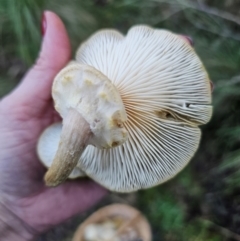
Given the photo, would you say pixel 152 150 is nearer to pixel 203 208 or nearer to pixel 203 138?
pixel 203 138

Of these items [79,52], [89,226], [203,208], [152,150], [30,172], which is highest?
[79,52]

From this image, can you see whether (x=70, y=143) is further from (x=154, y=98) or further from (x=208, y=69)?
(x=208, y=69)

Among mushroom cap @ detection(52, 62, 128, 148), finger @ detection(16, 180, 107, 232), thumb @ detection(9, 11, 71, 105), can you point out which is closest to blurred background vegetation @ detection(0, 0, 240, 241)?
thumb @ detection(9, 11, 71, 105)

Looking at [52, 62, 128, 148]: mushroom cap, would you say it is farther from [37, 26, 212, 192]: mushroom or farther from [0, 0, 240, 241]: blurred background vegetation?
[0, 0, 240, 241]: blurred background vegetation

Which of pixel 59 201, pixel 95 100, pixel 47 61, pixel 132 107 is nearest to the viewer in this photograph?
pixel 95 100

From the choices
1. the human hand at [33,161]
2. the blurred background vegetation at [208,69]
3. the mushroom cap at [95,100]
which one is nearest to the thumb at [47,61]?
the human hand at [33,161]

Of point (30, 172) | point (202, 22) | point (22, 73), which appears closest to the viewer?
point (30, 172)

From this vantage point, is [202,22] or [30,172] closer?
[30,172]

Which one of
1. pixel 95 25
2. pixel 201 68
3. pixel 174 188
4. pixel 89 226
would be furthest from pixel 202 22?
pixel 89 226

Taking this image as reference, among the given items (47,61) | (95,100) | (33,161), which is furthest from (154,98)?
(33,161)
